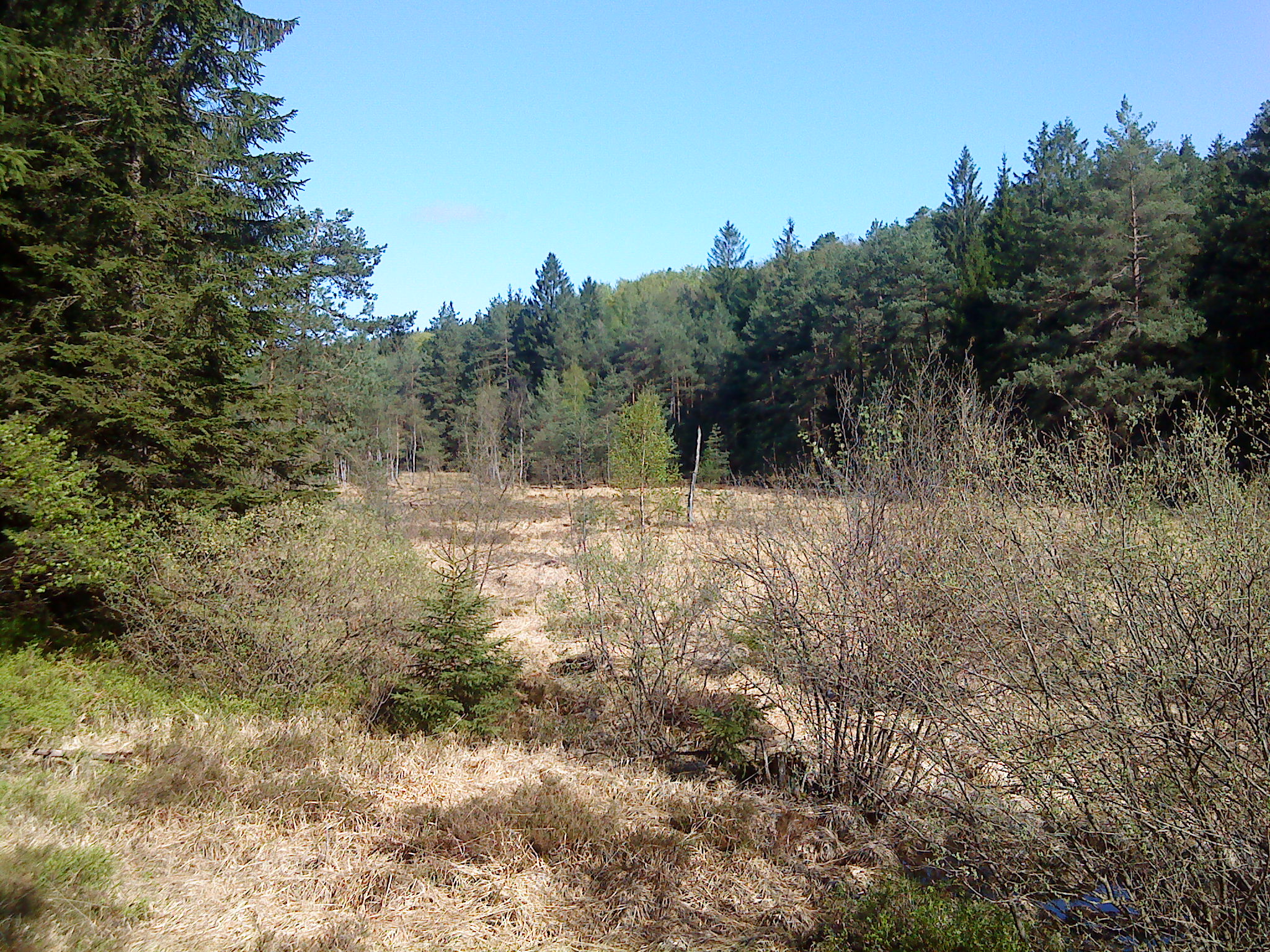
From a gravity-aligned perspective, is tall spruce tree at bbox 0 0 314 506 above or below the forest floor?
above

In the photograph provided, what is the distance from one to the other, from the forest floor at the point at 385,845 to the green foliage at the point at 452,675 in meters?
0.33

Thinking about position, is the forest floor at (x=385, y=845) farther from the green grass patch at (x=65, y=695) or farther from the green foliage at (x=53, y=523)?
the green foliage at (x=53, y=523)

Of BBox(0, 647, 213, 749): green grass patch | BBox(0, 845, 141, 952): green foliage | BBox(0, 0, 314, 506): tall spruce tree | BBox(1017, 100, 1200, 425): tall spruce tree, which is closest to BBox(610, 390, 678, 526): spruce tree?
BBox(1017, 100, 1200, 425): tall spruce tree

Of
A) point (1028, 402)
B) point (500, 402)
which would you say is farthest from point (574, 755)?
point (500, 402)

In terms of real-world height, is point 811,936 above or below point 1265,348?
below

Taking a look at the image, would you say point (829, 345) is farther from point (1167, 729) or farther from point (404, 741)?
point (1167, 729)

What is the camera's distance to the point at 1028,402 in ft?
76.4

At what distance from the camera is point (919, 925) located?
405 cm

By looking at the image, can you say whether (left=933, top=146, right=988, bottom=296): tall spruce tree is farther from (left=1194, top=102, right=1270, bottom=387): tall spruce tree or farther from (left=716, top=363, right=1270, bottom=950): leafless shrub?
(left=716, top=363, right=1270, bottom=950): leafless shrub

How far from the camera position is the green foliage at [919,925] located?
12.8 ft

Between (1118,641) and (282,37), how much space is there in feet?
48.7

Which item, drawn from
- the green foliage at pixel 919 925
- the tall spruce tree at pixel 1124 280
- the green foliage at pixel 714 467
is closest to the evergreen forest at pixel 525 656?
the green foliage at pixel 919 925

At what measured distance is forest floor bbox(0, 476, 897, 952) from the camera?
4.60 meters

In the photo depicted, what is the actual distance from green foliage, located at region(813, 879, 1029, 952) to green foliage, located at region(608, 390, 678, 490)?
18.6m
